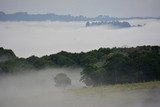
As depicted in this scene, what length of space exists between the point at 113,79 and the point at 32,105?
23.0 meters

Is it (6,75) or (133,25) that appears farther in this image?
(133,25)

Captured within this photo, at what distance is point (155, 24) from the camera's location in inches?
6747

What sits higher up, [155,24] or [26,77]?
[155,24]

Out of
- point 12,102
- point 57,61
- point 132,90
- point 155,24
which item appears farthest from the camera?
point 155,24

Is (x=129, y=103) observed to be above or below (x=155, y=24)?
below

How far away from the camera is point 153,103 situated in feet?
111

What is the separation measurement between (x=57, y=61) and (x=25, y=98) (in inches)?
1552

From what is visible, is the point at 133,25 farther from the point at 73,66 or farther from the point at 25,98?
the point at 25,98

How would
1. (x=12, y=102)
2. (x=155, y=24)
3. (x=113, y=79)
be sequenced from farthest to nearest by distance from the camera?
1. (x=155, y=24)
2. (x=113, y=79)
3. (x=12, y=102)

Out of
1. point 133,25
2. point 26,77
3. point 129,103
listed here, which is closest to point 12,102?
point 129,103

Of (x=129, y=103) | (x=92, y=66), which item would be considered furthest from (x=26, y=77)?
(x=129, y=103)

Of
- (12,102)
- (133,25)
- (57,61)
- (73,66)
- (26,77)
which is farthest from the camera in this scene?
(133,25)

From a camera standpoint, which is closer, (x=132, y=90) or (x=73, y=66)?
(x=132, y=90)

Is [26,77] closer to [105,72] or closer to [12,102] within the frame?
[105,72]
